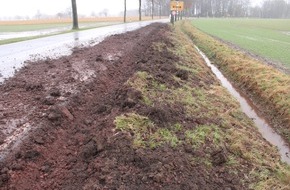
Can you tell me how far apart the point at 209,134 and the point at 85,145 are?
2733mm

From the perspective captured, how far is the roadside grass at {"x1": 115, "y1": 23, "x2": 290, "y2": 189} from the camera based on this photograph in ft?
19.0

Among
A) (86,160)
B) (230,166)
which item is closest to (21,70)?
(86,160)

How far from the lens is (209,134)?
6.87 m

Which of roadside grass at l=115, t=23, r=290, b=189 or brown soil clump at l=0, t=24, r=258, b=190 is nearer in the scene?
brown soil clump at l=0, t=24, r=258, b=190

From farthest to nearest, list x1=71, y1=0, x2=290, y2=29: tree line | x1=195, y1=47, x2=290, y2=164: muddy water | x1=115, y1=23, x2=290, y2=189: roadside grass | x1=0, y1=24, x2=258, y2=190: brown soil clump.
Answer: x1=71, y1=0, x2=290, y2=29: tree line
x1=195, y1=47, x2=290, y2=164: muddy water
x1=115, y1=23, x2=290, y2=189: roadside grass
x1=0, y1=24, x2=258, y2=190: brown soil clump

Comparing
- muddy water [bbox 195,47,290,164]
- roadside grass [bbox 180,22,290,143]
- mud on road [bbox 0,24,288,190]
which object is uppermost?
mud on road [bbox 0,24,288,190]

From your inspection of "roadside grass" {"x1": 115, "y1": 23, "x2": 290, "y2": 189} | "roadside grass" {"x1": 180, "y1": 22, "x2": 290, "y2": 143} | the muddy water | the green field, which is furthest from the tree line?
"roadside grass" {"x1": 115, "y1": 23, "x2": 290, "y2": 189}

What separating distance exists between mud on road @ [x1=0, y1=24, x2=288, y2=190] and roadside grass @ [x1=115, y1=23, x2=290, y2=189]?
0.31ft

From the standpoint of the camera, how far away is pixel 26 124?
248 inches

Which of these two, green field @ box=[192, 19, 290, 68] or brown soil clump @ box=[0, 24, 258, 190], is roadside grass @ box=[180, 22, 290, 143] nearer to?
green field @ box=[192, 19, 290, 68]

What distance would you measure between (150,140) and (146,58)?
7.39 metres

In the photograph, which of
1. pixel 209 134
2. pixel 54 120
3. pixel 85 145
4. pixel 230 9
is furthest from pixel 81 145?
pixel 230 9

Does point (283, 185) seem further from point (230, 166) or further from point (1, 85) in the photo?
point (1, 85)

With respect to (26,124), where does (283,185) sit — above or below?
below
